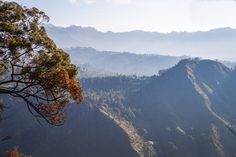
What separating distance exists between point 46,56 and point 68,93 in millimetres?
2965

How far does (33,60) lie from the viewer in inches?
1017

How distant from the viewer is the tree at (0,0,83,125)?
24734mm

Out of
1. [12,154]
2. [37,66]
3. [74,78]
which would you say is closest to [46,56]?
[37,66]

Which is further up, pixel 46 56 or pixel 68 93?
pixel 46 56

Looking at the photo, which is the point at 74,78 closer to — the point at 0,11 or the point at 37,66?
the point at 37,66

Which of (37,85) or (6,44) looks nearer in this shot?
(6,44)

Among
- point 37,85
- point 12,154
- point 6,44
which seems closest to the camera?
point 6,44

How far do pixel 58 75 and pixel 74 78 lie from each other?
2201 millimetres

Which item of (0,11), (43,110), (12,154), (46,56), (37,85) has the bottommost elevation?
(12,154)

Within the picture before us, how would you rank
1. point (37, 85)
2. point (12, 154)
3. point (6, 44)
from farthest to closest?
point (12, 154)
point (37, 85)
point (6, 44)

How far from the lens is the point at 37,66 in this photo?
25.8 meters

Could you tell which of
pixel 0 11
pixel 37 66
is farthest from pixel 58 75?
pixel 0 11

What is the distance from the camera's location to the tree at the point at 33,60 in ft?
81.1

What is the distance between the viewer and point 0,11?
24906 mm
